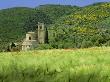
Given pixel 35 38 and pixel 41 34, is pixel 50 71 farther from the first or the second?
pixel 41 34

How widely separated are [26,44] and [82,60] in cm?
9993

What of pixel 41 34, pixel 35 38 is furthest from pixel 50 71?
pixel 41 34

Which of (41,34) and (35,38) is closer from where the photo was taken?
(35,38)

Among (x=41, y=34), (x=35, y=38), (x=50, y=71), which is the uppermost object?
(x=50, y=71)

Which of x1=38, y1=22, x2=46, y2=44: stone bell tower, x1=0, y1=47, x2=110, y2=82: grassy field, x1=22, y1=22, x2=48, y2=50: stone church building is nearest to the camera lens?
x1=0, y1=47, x2=110, y2=82: grassy field

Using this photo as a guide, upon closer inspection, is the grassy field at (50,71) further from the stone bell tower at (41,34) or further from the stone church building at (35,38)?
the stone bell tower at (41,34)

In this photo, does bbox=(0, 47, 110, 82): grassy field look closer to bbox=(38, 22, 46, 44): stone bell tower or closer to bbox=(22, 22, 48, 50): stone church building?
bbox=(22, 22, 48, 50): stone church building

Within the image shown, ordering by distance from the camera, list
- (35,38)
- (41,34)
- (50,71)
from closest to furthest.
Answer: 1. (50,71)
2. (35,38)
3. (41,34)

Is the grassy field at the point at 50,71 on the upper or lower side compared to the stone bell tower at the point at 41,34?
upper

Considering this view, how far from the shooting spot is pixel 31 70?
9.83 meters

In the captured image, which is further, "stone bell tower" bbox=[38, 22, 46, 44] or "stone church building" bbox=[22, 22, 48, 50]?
"stone bell tower" bbox=[38, 22, 46, 44]

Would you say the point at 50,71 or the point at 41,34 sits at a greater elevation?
the point at 50,71

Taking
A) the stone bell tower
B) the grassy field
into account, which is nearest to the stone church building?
the stone bell tower

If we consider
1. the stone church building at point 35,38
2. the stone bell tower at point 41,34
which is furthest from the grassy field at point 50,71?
the stone bell tower at point 41,34
